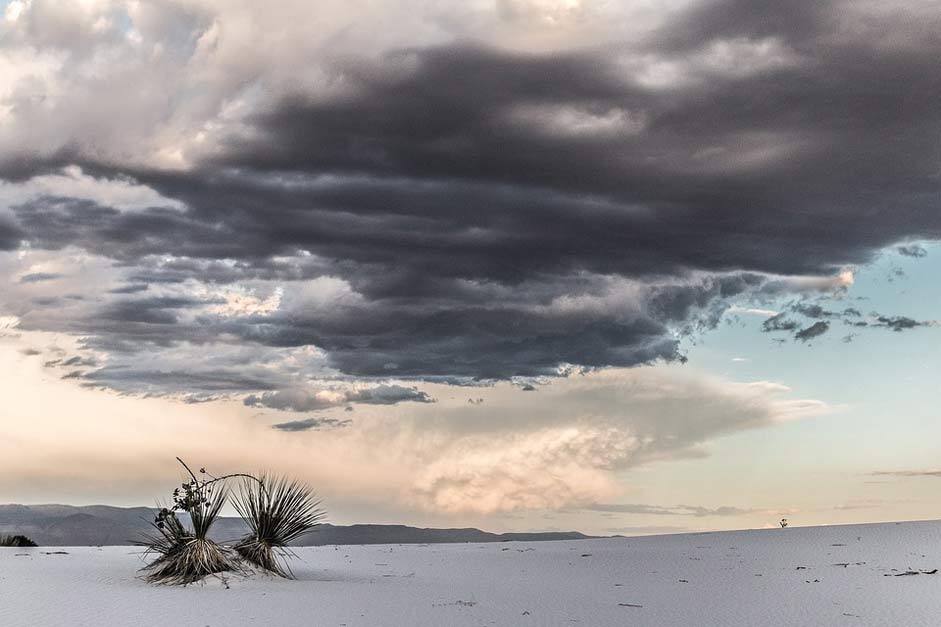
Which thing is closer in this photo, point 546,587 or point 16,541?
point 546,587

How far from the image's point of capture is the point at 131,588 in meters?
15.3

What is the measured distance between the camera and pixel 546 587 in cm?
1720

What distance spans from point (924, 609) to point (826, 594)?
1577mm

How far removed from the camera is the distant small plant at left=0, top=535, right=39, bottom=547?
21094 millimetres


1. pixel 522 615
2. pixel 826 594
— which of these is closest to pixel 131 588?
pixel 522 615

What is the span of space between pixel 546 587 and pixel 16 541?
35.6ft

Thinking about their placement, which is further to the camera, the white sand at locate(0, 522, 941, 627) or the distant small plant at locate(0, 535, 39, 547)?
the distant small plant at locate(0, 535, 39, 547)

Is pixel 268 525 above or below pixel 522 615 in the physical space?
above

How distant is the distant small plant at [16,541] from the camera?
2109cm

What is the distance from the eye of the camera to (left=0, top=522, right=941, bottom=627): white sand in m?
13.7

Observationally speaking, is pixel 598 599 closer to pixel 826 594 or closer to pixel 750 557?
pixel 826 594

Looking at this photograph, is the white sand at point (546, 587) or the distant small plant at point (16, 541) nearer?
the white sand at point (546, 587)

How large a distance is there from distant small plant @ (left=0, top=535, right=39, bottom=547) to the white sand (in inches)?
52.3

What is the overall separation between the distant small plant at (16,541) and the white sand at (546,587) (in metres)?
1.33
